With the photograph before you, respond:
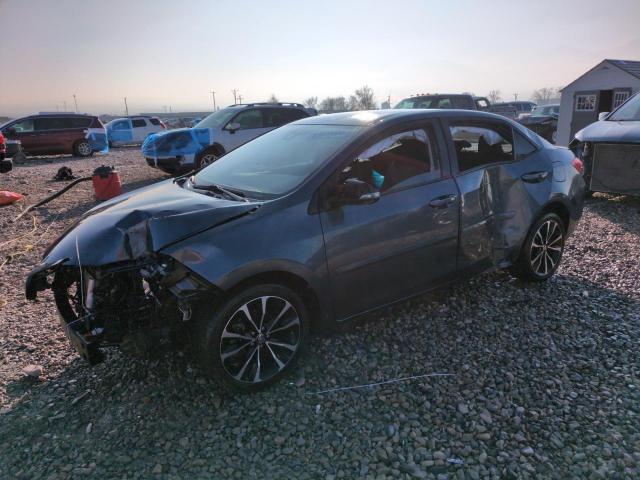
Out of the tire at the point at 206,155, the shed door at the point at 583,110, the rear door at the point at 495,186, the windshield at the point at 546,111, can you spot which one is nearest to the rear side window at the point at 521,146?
the rear door at the point at 495,186

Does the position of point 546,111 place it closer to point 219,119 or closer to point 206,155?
point 219,119

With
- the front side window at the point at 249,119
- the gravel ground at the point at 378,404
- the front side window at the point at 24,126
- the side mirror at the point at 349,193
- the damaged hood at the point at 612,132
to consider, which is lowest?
the gravel ground at the point at 378,404

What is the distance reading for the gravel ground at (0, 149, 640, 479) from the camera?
2527 millimetres

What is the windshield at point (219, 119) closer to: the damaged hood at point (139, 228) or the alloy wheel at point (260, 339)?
the damaged hood at point (139, 228)

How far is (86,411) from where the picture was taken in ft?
9.70

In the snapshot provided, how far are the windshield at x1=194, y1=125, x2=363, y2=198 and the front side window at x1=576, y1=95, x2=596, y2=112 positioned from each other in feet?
52.1

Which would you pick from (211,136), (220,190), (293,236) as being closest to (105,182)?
(211,136)

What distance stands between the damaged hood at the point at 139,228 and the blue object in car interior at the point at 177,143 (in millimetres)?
8423

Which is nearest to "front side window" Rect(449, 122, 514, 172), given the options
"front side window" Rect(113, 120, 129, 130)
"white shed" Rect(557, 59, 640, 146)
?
"white shed" Rect(557, 59, 640, 146)

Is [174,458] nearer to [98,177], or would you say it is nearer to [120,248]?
[120,248]

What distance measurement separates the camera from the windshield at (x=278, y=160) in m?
3.31

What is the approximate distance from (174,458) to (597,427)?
240 cm

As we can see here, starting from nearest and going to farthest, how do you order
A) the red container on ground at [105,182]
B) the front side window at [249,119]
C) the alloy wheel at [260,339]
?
the alloy wheel at [260,339] → the red container on ground at [105,182] → the front side window at [249,119]

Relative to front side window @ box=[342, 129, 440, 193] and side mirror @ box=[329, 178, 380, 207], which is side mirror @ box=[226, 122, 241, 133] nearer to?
front side window @ box=[342, 129, 440, 193]
